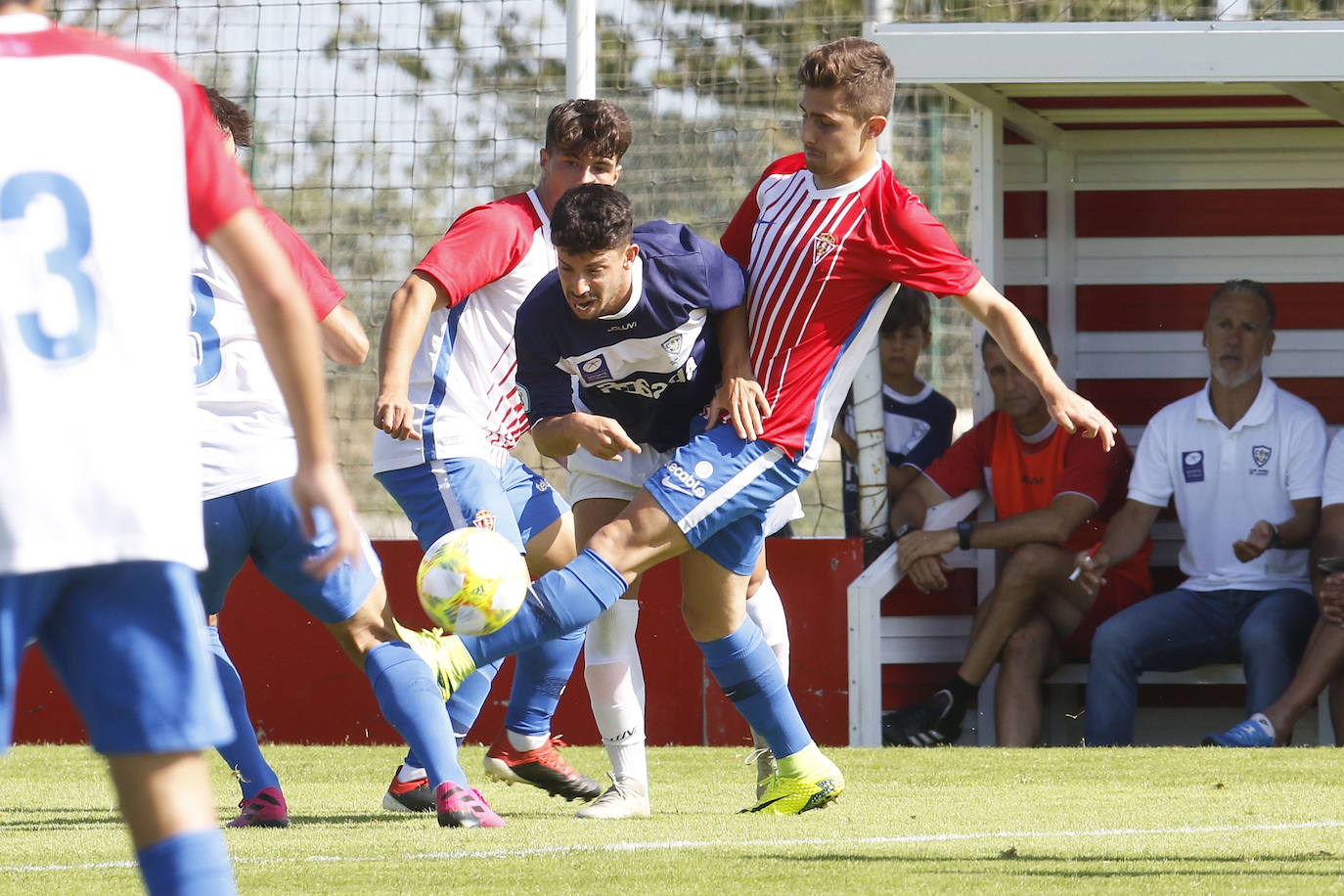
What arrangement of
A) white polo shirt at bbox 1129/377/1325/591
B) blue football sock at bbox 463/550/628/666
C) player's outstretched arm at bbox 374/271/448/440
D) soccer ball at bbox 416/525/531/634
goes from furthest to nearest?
white polo shirt at bbox 1129/377/1325/591
player's outstretched arm at bbox 374/271/448/440
blue football sock at bbox 463/550/628/666
soccer ball at bbox 416/525/531/634

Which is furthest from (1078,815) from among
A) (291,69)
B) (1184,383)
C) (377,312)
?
(377,312)

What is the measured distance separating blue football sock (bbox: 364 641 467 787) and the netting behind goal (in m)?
3.93

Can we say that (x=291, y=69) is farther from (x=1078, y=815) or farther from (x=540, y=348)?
(x=1078, y=815)

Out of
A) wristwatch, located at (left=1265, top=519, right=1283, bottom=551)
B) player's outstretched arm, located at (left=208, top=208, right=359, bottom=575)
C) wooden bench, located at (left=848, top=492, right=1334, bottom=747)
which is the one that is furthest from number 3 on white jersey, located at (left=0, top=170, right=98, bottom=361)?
wristwatch, located at (left=1265, top=519, right=1283, bottom=551)

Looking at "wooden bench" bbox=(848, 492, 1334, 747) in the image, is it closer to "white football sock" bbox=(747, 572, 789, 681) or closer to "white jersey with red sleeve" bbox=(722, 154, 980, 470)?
"white football sock" bbox=(747, 572, 789, 681)

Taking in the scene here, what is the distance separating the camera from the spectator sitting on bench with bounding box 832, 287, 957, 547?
8.17 meters

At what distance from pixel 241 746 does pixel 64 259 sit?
9.50 ft

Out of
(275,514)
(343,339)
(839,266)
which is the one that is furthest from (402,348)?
(839,266)

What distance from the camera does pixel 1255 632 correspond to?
7.20 metres

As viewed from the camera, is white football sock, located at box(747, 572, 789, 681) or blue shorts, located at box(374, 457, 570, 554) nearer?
blue shorts, located at box(374, 457, 570, 554)

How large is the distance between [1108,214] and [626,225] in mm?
4698

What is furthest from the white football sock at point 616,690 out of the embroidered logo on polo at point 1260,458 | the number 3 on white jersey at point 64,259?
the embroidered logo on polo at point 1260,458

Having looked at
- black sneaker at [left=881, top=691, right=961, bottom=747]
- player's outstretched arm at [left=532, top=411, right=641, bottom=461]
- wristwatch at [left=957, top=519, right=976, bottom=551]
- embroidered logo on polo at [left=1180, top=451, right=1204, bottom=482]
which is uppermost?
player's outstretched arm at [left=532, top=411, right=641, bottom=461]

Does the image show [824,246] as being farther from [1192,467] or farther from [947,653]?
[947,653]
